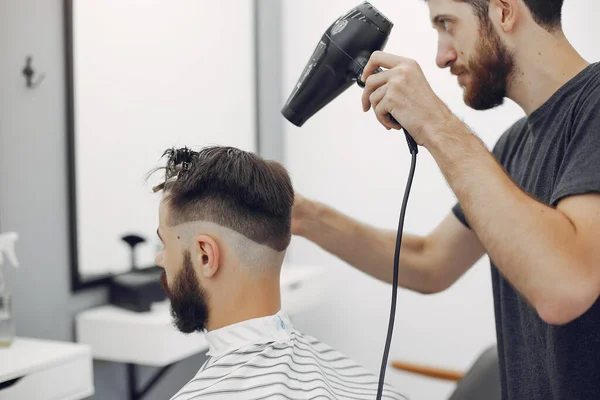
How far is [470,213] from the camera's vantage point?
1.14 meters

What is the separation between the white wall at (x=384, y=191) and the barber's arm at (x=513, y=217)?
2.15 meters

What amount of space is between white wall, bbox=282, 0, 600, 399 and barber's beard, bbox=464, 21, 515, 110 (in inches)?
71.8

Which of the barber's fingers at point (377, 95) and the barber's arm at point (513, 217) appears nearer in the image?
the barber's arm at point (513, 217)

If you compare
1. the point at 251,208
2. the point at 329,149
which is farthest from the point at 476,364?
the point at 329,149

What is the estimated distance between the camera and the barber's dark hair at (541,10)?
139 centimetres

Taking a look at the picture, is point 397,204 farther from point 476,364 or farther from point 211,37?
point 476,364

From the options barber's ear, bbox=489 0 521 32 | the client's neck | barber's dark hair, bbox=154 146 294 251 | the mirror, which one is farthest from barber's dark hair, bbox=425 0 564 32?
the mirror

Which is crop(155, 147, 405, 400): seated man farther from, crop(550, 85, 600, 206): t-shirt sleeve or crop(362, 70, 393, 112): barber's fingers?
crop(550, 85, 600, 206): t-shirt sleeve

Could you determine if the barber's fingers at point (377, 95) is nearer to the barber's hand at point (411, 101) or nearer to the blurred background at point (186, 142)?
the barber's hand at point (411, 101)

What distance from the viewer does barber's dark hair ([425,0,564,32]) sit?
1391 millimetres

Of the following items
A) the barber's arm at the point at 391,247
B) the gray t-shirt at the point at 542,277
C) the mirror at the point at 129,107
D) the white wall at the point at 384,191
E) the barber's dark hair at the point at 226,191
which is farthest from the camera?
the white wall at the point at 384,191

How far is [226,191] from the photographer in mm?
1464

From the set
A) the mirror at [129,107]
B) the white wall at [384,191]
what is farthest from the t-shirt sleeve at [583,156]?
the white wall at [384,191]

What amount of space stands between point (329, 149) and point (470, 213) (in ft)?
8.39
